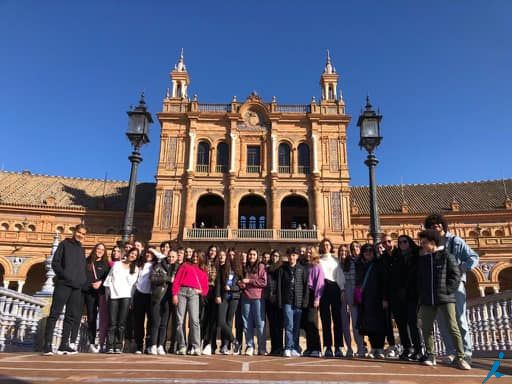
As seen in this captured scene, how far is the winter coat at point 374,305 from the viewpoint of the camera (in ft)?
19.1

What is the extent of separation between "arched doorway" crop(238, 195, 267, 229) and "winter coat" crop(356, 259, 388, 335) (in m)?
21.5

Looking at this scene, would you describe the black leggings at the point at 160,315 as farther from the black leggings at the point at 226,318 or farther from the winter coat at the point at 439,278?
the winter coat at the point at 439,278

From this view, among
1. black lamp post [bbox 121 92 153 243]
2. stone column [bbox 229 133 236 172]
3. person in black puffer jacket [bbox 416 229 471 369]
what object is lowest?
person in black puffer jacket [bbox 416 229 471 369]

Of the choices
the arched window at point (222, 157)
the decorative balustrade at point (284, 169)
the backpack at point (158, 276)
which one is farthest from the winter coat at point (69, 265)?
the decorative balustrade at point (284, 169)

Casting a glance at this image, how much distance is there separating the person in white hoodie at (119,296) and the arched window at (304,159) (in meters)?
20.1

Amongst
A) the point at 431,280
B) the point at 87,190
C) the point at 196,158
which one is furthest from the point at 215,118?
the point at 431,280

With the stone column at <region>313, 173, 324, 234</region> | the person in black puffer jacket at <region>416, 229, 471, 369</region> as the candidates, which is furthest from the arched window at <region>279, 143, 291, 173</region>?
the person in black puffer jacket at <region>416, 229, 471, 369</region>

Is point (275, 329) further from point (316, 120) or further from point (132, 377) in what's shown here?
point (316, 120)

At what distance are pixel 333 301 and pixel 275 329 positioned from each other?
1.15 meters

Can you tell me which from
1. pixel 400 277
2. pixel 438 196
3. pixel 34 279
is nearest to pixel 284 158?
pixel 438 196

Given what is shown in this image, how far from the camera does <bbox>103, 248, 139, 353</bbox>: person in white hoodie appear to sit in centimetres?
638

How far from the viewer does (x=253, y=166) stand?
2583 centimetres

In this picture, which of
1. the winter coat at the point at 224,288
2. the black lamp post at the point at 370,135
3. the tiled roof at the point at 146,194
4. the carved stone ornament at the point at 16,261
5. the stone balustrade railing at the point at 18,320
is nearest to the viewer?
the winter coat at the point at 224,288

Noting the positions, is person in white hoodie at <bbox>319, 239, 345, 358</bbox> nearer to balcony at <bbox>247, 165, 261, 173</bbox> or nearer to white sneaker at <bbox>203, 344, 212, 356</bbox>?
white sneaker at <bbox>203, 344, 212, 356</bbox>
